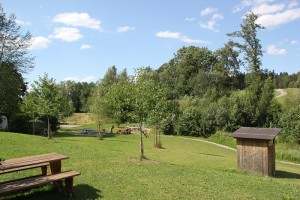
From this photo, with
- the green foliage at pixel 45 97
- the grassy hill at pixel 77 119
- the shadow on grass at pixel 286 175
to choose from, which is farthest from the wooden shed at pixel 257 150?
the grassy hill at pixel 77 119

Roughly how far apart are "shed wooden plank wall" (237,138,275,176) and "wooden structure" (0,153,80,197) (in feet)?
40.4

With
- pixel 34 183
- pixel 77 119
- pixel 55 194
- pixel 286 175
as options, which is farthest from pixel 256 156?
pixel 77 119

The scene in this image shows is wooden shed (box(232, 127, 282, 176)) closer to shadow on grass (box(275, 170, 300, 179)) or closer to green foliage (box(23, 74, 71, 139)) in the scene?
shadow on grass (box(275, 170, 300, 179))

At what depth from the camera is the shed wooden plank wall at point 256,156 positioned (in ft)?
62.5

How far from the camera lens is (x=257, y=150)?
19.4m

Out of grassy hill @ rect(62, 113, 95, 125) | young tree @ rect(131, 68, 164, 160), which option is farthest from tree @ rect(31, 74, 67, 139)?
grassy hill @ rect(62, 113, 95, 125)

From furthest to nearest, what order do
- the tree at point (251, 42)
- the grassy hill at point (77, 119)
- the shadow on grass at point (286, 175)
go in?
1. the grassy hill at point (77, 119)
2. the tree at point (251, 42)
3. the shadow on grass at point (286, 175)

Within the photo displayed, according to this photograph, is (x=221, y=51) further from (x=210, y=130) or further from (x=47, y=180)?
(x=47, y=180)

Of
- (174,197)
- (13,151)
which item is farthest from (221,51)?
(174,197)

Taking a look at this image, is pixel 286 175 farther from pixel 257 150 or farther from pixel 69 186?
pixel 69 186

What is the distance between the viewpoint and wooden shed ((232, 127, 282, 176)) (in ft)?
62.4

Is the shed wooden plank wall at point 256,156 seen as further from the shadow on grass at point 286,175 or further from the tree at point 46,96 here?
the tree at point 46,96

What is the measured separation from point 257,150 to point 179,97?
174 ft

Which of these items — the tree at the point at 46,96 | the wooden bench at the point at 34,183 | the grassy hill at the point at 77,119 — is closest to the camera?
the wooden bench at the point at 34,183
